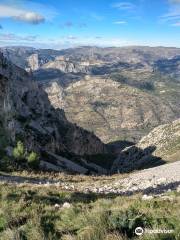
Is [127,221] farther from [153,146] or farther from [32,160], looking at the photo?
[153,146]

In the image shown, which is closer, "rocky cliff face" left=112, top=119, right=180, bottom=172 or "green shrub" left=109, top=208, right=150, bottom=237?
"green shrub" left=109, top=208, right=150, bottom=237

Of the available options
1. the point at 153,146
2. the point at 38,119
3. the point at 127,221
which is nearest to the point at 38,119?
the point at 38,119

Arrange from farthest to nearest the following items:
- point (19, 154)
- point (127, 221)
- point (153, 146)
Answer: point (153, 146)
point (19, 154)
point (127, 221)

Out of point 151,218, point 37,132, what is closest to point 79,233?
point 151,218

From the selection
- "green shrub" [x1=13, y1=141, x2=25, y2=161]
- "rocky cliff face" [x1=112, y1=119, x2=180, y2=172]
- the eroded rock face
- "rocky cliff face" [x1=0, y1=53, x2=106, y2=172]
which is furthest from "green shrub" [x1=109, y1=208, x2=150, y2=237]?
"rocky cliff face" [x1=112, y1=119, x2=180, y2=172]

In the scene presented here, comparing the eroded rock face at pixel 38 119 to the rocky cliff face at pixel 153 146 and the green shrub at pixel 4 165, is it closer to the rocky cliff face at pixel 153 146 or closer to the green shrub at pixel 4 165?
the rocky cliff face at pixel 153 146

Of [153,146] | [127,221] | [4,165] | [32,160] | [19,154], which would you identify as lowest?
[153,146]

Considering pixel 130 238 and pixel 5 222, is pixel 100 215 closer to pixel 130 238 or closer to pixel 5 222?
pixel 130 238

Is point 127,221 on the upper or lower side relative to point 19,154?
upper

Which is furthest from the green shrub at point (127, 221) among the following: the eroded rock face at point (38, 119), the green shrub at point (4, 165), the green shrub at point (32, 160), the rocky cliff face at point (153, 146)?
the rocky cliff face at point (153, 146)

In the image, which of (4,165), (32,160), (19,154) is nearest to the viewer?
(4,165)

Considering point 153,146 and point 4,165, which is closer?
point 4,165

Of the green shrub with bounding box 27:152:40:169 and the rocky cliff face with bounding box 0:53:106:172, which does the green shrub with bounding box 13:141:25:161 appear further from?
the rocky cliff face with bounding box 0:53:106:172

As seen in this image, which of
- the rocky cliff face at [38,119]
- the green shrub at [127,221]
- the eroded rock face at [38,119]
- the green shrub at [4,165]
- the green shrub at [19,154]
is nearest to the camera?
the green shrub at [127,221]
